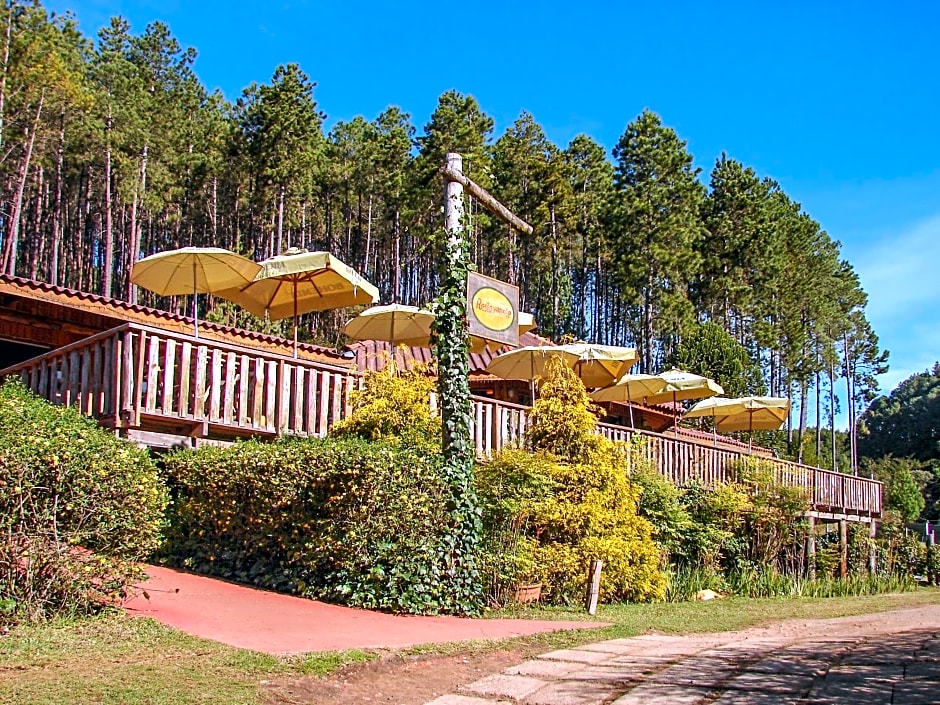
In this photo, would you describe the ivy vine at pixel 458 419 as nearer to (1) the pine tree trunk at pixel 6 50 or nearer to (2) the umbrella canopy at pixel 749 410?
(2) the umbrella canopy at pixel 749 410

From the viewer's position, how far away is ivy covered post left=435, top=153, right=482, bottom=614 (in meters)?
9.09

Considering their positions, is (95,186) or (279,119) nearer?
(279,119)

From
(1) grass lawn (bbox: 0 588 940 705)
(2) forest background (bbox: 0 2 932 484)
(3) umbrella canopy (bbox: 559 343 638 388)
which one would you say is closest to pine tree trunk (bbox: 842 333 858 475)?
(2) forest background (bbox: 0 2 932 484)

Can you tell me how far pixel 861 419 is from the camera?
72.8m

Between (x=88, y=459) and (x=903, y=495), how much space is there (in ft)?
137

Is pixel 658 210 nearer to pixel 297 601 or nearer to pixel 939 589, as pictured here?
pixel 939 589

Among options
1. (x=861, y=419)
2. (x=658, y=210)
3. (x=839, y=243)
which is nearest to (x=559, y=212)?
(x=658, y=210)

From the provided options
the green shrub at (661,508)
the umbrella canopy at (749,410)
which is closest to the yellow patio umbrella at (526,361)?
the green shrub at (661,508)

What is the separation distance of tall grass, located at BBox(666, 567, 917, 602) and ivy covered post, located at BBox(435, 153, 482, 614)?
4306 millimetres

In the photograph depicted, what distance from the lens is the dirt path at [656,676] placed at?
532 cm

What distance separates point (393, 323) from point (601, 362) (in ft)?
12.6

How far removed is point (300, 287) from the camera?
13750mm

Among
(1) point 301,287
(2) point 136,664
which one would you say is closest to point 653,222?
(1) point 301,287

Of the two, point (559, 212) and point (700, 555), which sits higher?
point (559, 212)
